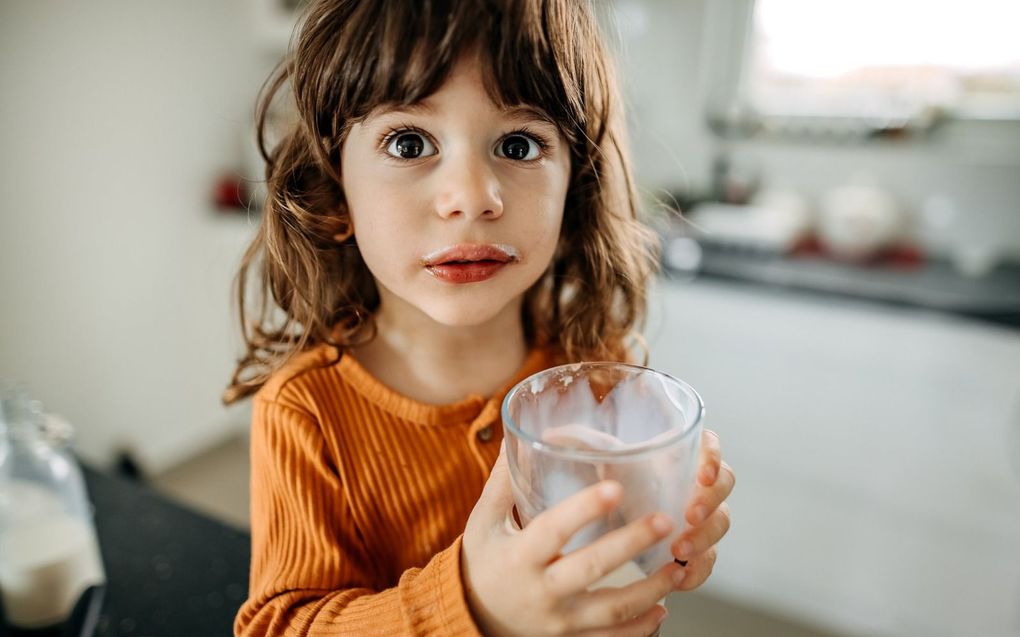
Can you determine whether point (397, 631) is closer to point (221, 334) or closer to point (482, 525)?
point (482, 525)

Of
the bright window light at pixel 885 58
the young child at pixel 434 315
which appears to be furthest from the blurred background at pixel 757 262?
the young child at pixel 434 315

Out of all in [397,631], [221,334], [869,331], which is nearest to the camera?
[397,631]

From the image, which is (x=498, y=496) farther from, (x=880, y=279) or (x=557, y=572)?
(x=880, y=279)

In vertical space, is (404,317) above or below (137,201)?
above

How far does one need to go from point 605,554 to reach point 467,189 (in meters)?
0.25

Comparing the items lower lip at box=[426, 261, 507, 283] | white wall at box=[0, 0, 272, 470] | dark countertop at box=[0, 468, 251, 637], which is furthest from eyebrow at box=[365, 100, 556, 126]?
white wall at box=[0, 0, 272, 470]

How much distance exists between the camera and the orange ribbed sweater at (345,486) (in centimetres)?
51

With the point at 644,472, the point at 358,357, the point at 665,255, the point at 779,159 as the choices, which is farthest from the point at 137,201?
the point at 644,472

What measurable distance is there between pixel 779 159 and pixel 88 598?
6.40ft

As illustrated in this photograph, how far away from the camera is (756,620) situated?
1.64 metres

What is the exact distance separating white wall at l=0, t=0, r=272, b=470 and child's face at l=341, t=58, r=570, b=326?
1537 mm

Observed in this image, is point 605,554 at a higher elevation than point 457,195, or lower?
lower

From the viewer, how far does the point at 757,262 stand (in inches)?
66.2

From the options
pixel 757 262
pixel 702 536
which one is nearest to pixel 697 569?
pixel 702 536
